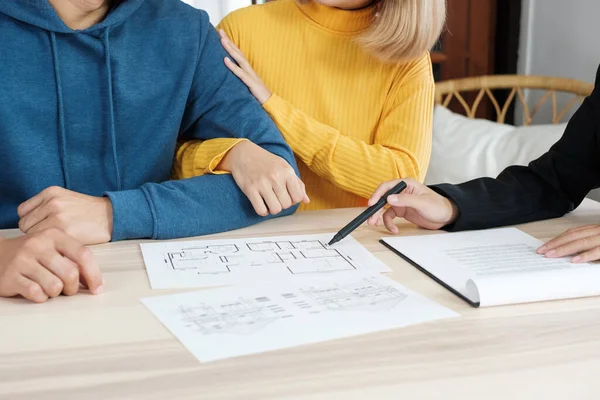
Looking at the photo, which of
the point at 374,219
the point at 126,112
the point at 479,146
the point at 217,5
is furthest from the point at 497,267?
the point at 217,5

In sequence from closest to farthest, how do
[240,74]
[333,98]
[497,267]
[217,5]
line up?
[497,267], [240,74], [333,98], [217,5]

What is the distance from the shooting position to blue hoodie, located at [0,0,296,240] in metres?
1.06

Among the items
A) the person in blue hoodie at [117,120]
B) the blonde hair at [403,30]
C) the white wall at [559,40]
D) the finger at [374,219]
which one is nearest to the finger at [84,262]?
the person in blue hoodie at [117,120]

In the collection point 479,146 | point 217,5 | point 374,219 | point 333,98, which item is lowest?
point 479,146

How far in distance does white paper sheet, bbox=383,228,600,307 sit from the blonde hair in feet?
1.30

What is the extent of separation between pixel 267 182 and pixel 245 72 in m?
0.29

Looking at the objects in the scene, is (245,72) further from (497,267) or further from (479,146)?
(479,146)

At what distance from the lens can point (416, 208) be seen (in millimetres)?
1065

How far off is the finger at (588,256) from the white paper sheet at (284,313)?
9.5 inches

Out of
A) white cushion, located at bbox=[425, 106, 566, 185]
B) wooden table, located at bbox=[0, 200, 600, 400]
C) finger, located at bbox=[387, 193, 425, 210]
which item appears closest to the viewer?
wooden table, located at bbox=[0, 200, 600, 400]

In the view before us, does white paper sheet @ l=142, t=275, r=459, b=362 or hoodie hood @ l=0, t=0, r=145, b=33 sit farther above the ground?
hoodie hood @ l=0, t=0, r=145, b=33

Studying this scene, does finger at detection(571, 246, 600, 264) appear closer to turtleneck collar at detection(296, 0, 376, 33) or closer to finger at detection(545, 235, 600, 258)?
finger at detection(545, 235, 600, 258)

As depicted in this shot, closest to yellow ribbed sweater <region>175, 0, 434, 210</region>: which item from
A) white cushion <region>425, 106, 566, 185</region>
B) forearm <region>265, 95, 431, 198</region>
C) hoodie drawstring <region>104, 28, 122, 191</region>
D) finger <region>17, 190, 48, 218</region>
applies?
forearm <region>265, 95, 431, 198</region>

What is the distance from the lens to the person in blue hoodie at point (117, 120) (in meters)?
1.01
